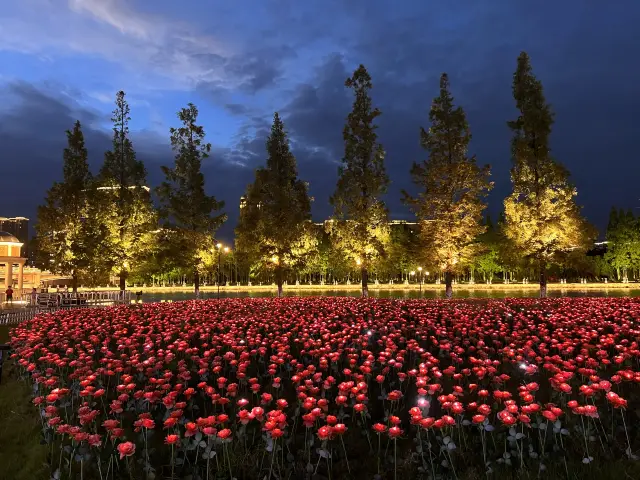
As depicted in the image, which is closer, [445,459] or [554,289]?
[445,459]

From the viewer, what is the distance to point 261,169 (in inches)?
1463

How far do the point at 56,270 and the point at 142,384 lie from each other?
3144cm

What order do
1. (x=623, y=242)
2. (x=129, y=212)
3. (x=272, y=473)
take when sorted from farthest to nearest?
(x=623, y=242), (x=129, y=212), (x=272, y=473)

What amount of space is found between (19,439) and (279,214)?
30207mm

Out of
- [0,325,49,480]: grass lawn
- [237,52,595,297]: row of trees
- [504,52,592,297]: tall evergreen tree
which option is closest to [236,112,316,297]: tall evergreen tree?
[237,52,595,297]: row of trees

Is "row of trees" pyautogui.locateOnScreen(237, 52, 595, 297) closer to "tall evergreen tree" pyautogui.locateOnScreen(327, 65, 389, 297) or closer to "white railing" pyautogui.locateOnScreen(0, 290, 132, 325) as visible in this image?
"tall evergreen tree" pyautogui.locateOnScreen(327, 65, 389, 297)

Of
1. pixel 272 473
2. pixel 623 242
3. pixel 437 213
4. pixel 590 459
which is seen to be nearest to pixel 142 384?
pixel 272 473

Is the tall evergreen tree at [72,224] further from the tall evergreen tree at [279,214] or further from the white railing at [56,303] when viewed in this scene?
the tall evergreen tree at [279,214]

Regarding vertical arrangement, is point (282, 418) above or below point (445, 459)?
above

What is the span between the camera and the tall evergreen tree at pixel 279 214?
3619cm

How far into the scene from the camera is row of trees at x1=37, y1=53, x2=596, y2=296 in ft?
108

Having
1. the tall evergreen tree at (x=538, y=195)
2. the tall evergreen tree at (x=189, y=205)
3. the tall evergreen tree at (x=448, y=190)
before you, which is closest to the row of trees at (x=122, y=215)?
the tall evergreen tree at (x=189, y=205)

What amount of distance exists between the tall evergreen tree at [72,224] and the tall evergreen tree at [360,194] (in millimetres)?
18441

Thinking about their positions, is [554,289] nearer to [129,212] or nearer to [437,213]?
[437,213]
